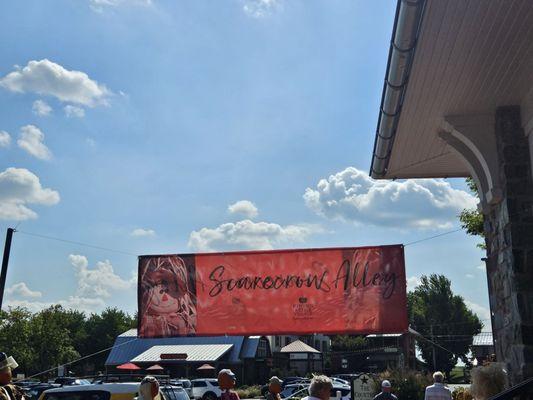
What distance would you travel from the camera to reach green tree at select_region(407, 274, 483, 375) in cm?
6662

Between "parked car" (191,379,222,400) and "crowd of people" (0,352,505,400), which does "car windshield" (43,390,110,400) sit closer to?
"crowd of people" (0,352,505,400)

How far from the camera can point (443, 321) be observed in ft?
227

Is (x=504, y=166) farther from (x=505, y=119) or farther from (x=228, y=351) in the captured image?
(x=228, y=351)

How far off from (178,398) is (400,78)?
29.7 ft

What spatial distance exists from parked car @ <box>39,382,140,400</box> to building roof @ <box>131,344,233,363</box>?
130 feet

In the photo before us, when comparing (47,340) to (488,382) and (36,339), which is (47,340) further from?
(488,382)

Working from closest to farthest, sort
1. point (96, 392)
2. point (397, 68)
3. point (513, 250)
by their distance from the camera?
1. point (397, 68)
2. point (513, 250)
3. point (96, 392)

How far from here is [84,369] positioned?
6800 cm

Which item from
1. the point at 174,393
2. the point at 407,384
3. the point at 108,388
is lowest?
the point at 407,384

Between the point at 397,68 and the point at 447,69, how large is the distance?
2.21 ft

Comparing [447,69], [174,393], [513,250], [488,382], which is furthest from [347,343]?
[488,382]

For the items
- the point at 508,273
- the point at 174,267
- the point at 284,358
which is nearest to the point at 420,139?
the point at 508,273

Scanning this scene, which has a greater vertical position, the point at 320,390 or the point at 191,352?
the point at 320,390

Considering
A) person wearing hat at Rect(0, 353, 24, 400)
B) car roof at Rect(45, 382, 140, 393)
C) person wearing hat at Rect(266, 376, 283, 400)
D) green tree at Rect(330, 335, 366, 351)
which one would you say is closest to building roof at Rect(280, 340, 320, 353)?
green tree at Rect(330, 335, 366, 351)
